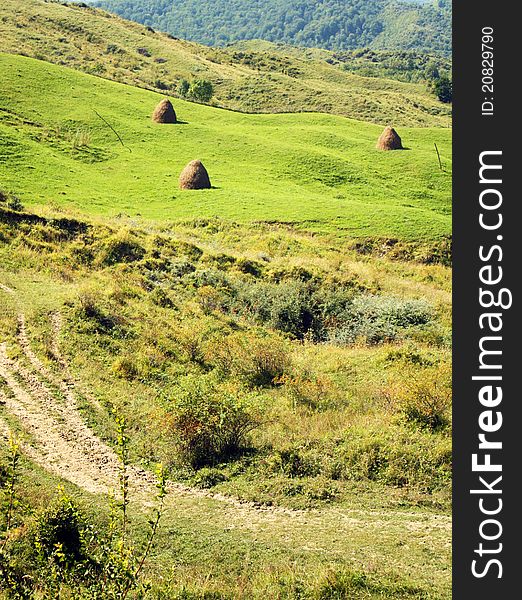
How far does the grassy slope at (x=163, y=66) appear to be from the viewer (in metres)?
82.2

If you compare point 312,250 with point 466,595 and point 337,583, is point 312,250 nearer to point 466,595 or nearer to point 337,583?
point 337,583

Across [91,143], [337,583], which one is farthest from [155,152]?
[337,583]

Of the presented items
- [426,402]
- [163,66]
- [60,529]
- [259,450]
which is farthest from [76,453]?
[163,66]

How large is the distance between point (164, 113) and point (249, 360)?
159 feet

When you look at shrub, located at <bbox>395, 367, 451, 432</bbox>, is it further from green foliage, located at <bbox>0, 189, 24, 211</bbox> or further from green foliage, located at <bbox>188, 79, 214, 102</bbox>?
green foliage, located at <bbox>188, 79, 214, 102</bbox>

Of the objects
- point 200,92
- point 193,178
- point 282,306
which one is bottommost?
point 282,306

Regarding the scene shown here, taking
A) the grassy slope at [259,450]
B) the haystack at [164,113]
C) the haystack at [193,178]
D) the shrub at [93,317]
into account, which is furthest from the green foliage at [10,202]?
the haystack at [164,113]

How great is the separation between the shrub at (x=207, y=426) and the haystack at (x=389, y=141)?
52107mm

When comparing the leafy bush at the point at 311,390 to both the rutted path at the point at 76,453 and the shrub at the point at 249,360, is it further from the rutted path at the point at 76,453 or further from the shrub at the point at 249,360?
the rutted path at the point at 76,453

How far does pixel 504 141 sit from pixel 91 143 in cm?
5361

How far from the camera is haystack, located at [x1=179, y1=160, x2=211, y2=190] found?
48.2 metres

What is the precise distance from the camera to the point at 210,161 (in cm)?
5578

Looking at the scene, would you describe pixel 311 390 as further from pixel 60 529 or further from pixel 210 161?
pixel 210 161

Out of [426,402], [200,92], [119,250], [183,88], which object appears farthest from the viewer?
[183,88]
